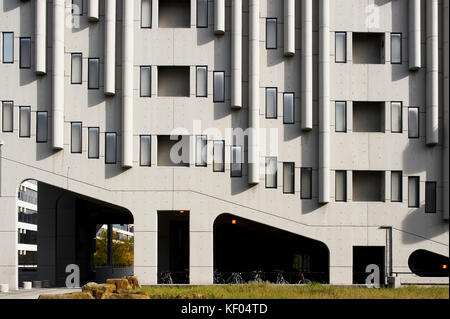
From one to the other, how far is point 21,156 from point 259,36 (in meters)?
16.6

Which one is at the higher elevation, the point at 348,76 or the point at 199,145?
the point at 348,76

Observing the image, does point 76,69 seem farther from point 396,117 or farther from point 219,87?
point 396,117

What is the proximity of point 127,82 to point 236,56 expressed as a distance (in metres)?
6.95

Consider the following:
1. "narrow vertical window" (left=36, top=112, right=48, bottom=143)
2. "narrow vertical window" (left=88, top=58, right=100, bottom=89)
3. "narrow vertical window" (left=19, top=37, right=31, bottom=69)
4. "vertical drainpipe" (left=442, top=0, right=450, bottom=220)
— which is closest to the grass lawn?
"vertical drainpipe" (left=442, top=0, right=450, bottom=220)

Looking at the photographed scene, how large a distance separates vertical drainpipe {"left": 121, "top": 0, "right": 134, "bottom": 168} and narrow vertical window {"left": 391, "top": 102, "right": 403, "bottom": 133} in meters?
16.5

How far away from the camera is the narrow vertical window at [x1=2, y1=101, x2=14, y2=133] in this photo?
42500 mm

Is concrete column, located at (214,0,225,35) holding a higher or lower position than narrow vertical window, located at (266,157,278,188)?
higher

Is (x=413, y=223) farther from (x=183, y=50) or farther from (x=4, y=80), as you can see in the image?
(x=4, y=80)

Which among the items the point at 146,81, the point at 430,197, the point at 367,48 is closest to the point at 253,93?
the point at 146,81

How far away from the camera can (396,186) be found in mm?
43344

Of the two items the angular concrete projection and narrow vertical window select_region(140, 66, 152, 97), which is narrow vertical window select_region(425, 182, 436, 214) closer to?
narrow vertical window select_region(140, 66, 152, 97)
